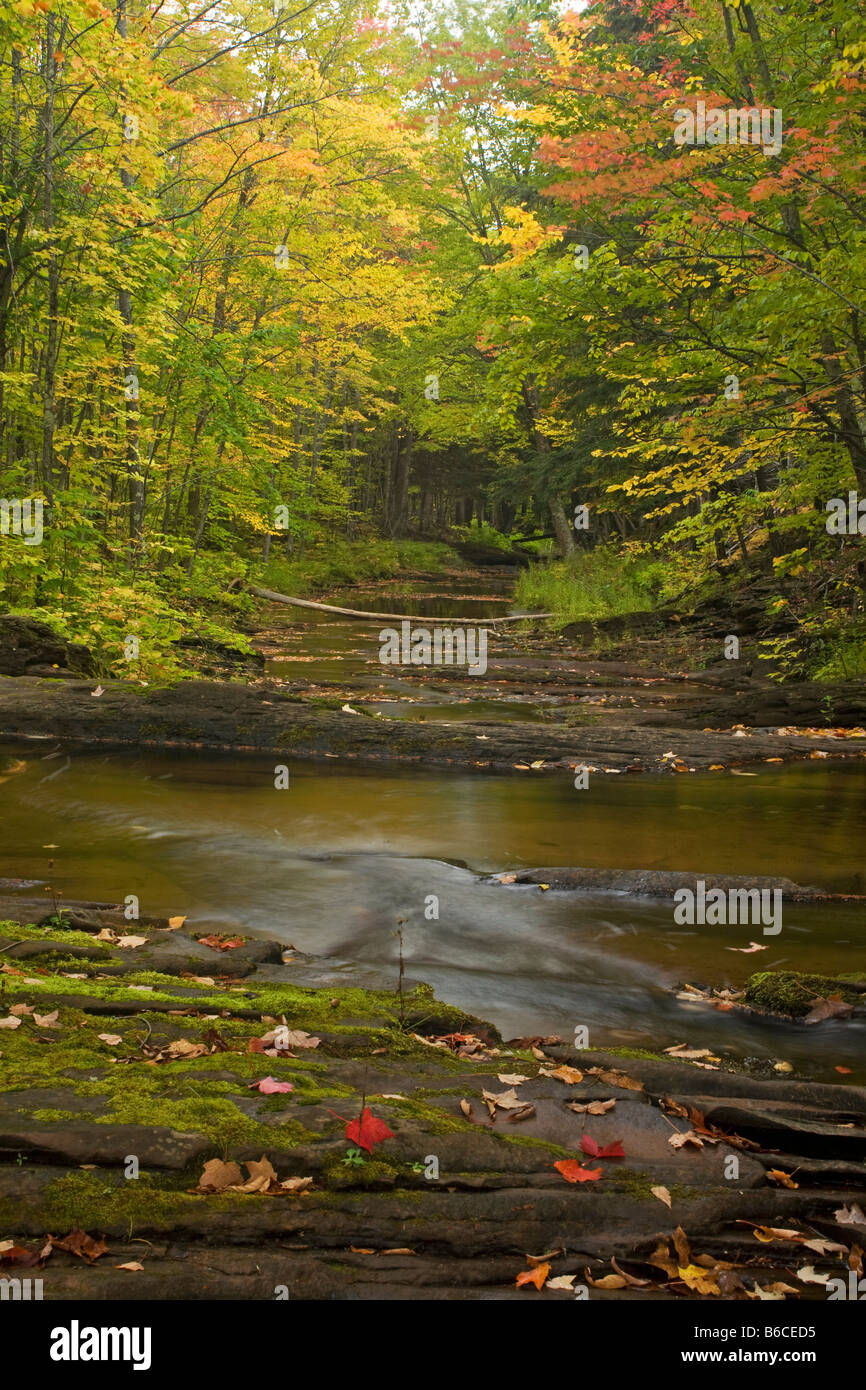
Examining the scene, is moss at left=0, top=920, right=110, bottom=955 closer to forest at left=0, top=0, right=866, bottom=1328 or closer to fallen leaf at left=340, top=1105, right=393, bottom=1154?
forest at left=0, top=0, right=866, bottom=1328

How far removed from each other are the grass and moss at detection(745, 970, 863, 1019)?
1659 cm

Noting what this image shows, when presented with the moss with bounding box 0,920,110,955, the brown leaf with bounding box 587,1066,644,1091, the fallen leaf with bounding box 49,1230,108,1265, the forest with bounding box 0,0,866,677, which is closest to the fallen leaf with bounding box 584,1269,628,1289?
the brown leaf with bounding box 587,1066,644,1091

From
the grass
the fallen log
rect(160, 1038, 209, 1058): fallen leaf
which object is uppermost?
the grass

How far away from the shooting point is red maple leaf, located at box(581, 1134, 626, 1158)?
3049 mm

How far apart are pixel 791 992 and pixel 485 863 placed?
303 cm

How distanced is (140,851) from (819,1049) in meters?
5.40

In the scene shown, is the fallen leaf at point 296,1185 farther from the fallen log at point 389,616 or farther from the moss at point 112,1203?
the fallen log at point 389,616

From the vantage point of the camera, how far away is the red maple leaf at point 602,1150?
3.05 metres

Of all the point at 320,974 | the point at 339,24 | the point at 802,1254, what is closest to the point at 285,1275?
the point at 802,1254

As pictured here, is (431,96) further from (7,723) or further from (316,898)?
(316,898)

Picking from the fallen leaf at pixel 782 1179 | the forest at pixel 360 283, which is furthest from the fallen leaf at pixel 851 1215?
the forest at pixel 360 283

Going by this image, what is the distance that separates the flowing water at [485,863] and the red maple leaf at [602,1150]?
63.8 inches

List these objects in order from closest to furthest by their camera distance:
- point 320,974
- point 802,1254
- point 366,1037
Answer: point 802,1254 < point 366,1037 < point 320,974

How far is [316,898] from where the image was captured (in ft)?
22.2
